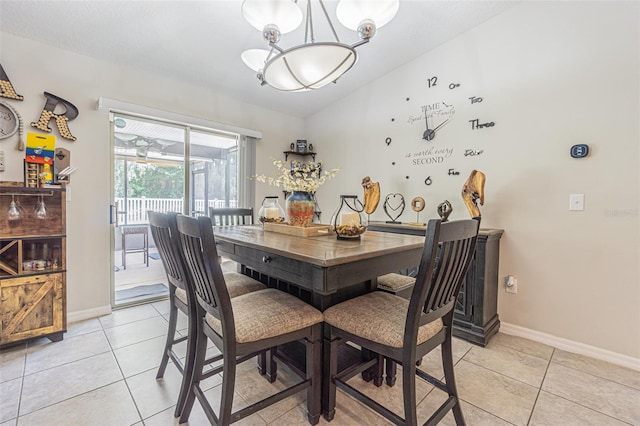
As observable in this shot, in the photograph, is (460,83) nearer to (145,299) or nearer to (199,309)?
(199,309)

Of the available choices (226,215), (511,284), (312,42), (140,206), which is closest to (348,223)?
(312,42)

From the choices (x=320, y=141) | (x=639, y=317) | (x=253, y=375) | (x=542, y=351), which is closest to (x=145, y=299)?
(x=253, y=375)

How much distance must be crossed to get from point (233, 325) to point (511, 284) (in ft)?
7.97

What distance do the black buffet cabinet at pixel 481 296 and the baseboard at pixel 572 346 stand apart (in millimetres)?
137

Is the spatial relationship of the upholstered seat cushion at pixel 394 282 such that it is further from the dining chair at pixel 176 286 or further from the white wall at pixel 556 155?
the white wall at pixel 556 155

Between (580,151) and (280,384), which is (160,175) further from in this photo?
(580,151)

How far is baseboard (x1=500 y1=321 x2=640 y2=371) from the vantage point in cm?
202

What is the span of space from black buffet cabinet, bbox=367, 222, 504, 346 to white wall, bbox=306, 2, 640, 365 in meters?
0.18

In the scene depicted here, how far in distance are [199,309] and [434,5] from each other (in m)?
2.76

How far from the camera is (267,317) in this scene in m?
1.32

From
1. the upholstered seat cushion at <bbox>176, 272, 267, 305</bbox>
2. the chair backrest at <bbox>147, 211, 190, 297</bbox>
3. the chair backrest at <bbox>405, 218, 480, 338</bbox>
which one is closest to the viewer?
the chair backrest at <bbox>405, 218, 480, 338</bbox>

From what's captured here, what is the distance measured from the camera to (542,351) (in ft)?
7.30

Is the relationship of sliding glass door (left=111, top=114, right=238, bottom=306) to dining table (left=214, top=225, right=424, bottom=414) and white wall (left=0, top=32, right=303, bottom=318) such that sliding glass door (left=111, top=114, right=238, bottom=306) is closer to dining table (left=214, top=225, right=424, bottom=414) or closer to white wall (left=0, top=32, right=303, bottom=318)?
white wall (left=0, top=32, right=303, bottom=318)

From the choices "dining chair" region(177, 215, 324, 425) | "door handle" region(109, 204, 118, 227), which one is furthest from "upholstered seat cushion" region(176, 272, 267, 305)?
"door handle" region(109, 204, 118, 227)
